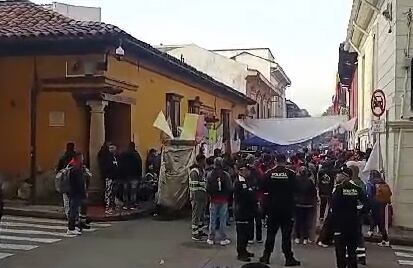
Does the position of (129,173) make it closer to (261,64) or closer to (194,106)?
(194,106)

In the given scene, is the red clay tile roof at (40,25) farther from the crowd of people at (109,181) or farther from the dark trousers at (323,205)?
the dark trousers at (323,205)

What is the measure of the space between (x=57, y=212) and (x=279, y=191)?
7084mm

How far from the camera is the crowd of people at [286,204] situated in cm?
980

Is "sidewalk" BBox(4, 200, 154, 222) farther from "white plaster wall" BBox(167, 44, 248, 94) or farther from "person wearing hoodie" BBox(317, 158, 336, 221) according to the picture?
"white plaster wall" BBox(167, 44, 248, 94)

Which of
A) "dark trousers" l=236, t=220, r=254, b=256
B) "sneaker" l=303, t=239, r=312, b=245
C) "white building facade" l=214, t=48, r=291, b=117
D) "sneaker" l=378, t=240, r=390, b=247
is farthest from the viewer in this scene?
"white building facade" l=214, t=48, r=291, b=117

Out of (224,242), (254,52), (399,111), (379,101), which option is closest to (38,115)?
(224,242)

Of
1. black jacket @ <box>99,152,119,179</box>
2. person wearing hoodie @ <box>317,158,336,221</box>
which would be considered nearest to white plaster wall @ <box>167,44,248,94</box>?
black jacket @ <box>99,152,119,179</box>

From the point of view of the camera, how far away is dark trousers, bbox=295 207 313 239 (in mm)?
12664

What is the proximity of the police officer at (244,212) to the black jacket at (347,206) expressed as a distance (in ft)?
5.64

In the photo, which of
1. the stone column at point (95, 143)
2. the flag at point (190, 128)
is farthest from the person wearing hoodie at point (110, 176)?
the flag at point (190, 128)

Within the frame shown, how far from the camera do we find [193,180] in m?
13.1

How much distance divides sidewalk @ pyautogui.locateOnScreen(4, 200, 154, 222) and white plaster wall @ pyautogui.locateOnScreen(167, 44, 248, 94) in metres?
27.1

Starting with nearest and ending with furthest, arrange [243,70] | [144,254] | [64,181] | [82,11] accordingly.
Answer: [144,254], [64,181], [82,11], [243,70]

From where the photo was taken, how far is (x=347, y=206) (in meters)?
9.77
